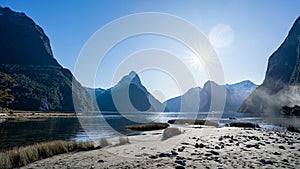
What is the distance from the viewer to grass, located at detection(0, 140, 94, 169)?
12.3m

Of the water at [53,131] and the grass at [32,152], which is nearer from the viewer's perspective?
the grass at [32,152]

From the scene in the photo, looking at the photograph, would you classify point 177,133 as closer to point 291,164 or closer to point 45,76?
point 291,164

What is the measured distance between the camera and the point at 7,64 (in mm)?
195375

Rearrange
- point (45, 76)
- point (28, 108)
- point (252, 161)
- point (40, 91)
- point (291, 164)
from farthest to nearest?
1. point (45, 76)
2. point (40, 91)
3. point (28, 108)
4. point (252, 161)
5. point (291, 164)

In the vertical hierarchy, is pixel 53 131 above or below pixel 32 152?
below

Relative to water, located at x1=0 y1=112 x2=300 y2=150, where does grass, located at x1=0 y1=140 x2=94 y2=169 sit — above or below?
above

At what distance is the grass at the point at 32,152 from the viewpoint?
12273 millimetres

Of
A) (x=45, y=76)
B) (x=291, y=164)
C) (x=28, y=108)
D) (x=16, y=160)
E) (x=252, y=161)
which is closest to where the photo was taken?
(x=291, y=164)

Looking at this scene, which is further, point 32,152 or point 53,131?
point 53,131

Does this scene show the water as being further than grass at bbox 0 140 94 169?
Yes

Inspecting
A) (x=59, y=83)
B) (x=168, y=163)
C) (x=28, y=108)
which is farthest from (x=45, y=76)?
(x=168, y=163)

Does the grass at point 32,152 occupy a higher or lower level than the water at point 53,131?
higher

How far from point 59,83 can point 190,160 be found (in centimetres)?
20774

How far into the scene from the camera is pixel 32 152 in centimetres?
1406
